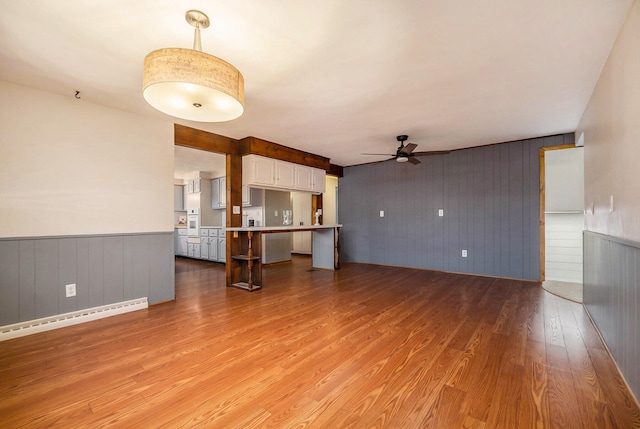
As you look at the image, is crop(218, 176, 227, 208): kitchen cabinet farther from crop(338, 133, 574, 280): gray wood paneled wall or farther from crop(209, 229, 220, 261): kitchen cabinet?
crop(338, 133, 574, 280): gray wood paneled wall

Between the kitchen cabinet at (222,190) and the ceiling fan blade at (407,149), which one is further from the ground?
Result: the ceiling fan blade at (407,149)

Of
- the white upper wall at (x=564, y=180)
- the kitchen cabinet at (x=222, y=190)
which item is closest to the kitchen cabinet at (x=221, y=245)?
the kitchen cabinet at (x=222, y=190)

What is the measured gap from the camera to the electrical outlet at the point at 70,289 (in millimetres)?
2788

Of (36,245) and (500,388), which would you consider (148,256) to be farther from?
(500,388)

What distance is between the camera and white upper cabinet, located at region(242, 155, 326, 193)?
171 inches

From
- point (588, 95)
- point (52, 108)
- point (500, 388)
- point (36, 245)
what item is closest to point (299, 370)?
point (500, 388)

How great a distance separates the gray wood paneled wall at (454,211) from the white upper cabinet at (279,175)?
1.32 m

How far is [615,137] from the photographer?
2.00m

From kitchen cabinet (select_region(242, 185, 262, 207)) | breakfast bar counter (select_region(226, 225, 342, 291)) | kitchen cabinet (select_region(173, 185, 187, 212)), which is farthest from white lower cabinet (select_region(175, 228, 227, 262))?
breakfast bar counter (select_region(226, 225, 342, 291))

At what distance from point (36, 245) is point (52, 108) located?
1.36 metres

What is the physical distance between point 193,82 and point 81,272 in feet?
8.87

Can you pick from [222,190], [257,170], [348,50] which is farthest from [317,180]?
[348,50]

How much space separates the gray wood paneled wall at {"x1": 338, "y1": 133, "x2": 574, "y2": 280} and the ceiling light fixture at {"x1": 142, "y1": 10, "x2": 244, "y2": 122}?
4.48m

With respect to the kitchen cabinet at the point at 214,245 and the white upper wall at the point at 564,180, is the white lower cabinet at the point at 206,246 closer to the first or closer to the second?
the kitchen cabinet at the point at 214,245
